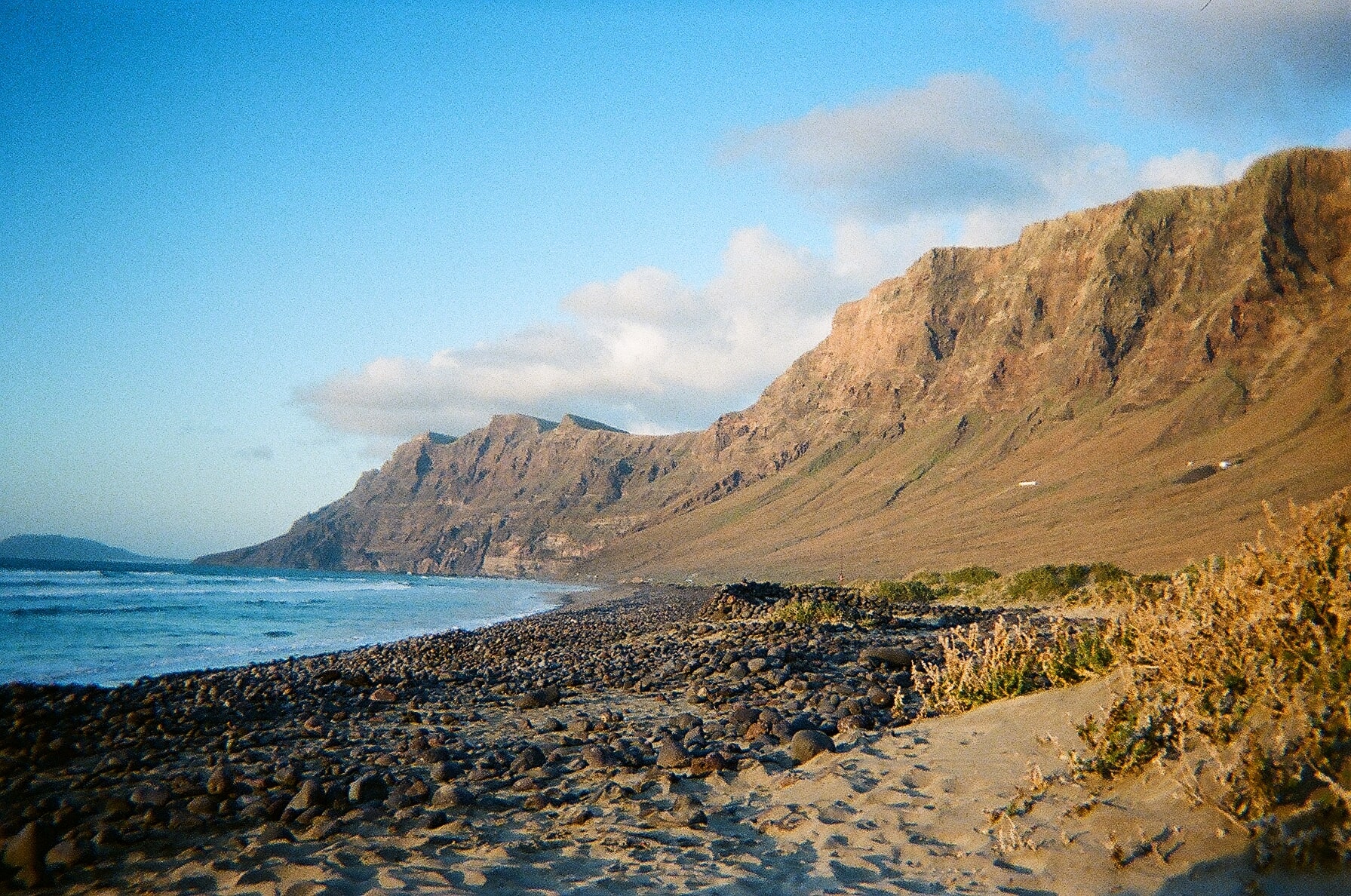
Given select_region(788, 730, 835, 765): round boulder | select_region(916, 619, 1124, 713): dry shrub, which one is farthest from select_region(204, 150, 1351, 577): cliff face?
select_region(788, 730, 835, 765): round boulder

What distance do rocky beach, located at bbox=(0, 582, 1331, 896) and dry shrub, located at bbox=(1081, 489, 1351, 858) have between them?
26cm

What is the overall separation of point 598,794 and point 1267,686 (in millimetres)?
4908

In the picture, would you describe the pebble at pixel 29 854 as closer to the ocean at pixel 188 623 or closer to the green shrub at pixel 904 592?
the ocean at pixel 188 623

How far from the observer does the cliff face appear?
58.4 meters

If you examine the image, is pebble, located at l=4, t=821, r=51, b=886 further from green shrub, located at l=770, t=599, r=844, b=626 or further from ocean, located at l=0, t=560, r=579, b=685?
green shrub, located at l=770, t=599, r=844, b=626

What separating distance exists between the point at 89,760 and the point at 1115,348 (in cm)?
9396

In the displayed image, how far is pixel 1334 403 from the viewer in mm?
58938

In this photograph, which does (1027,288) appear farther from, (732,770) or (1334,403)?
(732,770)

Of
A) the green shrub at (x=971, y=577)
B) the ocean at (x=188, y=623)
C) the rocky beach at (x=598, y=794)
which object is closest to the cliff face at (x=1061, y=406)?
the green shrub at (x=971, y=577)

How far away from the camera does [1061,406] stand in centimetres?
8388

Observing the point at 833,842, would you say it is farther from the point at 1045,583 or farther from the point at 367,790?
the point at 1045,583

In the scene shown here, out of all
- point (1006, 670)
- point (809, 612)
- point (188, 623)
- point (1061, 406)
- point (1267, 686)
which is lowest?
point (188, 623)

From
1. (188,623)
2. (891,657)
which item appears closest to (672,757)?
(891,657)

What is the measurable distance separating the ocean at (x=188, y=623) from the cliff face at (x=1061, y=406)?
3334 centimetres
